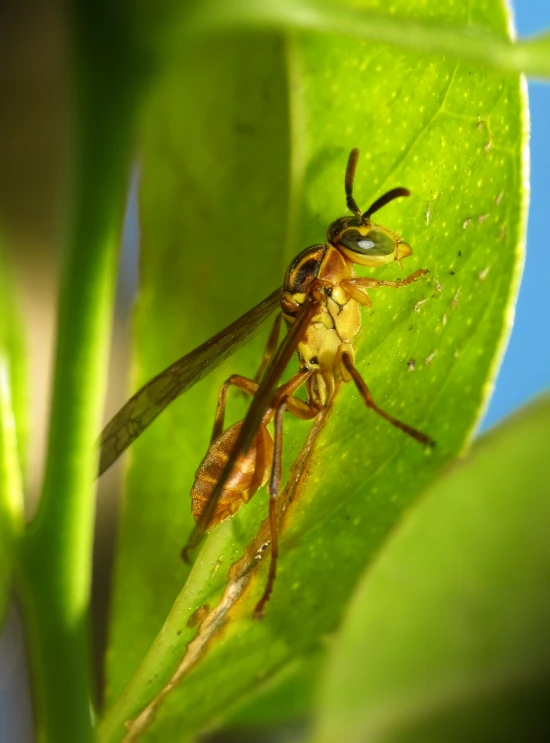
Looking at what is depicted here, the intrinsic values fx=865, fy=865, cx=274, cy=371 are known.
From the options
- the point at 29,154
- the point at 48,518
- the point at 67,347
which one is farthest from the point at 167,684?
the point at 29,154

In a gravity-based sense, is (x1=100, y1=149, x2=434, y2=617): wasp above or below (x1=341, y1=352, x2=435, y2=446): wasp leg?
above

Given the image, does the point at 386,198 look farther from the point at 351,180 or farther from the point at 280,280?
the point at 280,280

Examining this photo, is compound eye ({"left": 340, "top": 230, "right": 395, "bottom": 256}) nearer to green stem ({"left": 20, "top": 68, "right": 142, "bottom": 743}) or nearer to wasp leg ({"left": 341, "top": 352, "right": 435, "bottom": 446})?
wasp leg ({"left": 341, "top": 352, "right": 435, "bottom": 446})

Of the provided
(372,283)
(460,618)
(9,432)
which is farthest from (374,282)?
(460,618)

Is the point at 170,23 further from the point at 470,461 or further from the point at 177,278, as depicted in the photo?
the point at 177,278

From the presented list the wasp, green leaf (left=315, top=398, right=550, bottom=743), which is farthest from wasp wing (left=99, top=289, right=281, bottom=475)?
green leaf (left=315, top=398, right=550, bottom=743)

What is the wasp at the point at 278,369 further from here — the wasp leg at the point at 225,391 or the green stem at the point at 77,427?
the green stem at the point at 77,427
